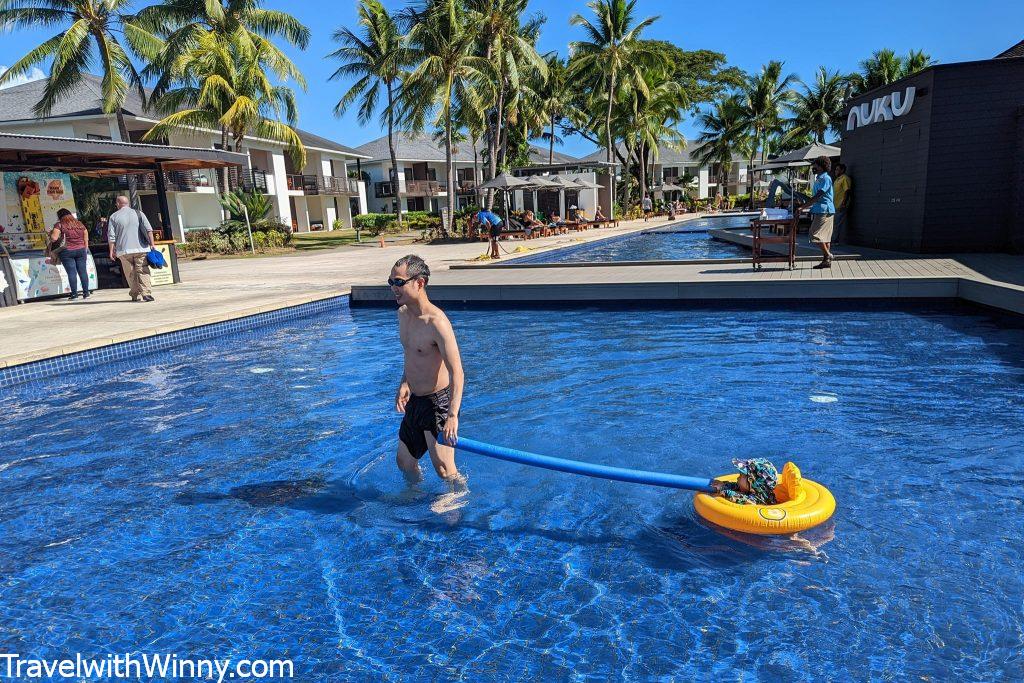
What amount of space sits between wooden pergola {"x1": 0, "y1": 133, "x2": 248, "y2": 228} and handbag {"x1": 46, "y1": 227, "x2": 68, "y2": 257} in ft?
4.66

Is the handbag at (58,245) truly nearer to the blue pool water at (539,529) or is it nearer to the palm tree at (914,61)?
the blue pool water at (539,529)

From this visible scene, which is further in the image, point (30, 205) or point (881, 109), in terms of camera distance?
point (881, 109)

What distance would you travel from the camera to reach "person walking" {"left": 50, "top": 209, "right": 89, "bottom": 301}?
11484 millimetres

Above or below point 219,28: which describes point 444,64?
below

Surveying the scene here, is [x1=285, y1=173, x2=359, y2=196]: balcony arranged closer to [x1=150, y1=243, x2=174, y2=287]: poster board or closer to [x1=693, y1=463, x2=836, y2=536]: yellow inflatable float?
[x1=150, y1=243, x2=174, y2=287]: poster board

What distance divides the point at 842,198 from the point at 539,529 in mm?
13946

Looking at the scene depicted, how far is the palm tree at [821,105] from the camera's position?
2016 inches

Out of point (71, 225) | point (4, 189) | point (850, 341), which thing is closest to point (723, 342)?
point (850, 341)

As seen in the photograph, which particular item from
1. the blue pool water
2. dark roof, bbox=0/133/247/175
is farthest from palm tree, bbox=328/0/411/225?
the blue pool water

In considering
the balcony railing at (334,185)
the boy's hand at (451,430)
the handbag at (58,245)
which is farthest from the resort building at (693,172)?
the boy's hand at (451,430)

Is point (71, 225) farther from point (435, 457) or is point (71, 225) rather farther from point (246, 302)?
point (435, 457)

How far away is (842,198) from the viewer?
14.9m

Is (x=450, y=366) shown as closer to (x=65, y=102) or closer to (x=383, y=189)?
(x=65, y=102)

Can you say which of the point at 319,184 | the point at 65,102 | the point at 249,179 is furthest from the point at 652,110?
the point at 65,102
